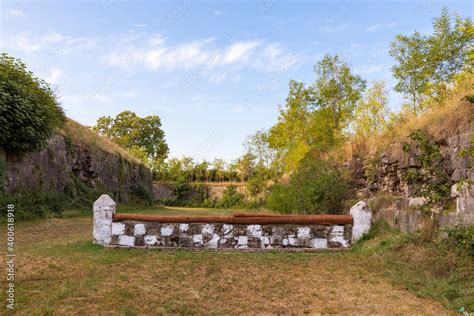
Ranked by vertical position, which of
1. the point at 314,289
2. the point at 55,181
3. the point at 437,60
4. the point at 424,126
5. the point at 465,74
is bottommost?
the point at 314,289

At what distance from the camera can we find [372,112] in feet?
43.8

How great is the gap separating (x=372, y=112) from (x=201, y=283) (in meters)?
11.0

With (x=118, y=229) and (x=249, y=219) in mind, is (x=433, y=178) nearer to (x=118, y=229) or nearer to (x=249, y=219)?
(x=249, y=219)

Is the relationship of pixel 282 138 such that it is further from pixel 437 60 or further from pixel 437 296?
pixel 437 296

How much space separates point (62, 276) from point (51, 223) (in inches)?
264

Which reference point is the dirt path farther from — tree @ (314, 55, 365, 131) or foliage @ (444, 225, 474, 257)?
tree @ (314, 55, 365, 131)

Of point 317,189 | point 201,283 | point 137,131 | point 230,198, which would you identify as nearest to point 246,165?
point 230,198

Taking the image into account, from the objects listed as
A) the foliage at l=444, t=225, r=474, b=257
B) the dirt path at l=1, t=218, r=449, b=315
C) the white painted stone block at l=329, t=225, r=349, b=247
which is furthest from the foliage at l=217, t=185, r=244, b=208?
the foliage at l=444, t=225, r=474, b=257

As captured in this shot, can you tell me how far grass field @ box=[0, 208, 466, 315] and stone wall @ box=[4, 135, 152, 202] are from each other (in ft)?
18.6

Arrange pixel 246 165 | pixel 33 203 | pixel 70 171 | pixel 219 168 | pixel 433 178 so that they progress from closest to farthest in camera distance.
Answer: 1. pixel 433 178
2. pixel 33 203
3. pixel 70 171
4. pixel 246 165
5. pixel 219 168

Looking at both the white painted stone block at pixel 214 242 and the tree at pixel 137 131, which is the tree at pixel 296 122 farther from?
the tree at pixel 137 131

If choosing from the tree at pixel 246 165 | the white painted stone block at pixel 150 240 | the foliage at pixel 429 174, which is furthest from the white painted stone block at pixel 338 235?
the tree at pixel 246 165

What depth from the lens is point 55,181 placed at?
45.5ft

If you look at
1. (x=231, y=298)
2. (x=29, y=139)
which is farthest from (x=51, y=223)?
(x=231, y=298)
